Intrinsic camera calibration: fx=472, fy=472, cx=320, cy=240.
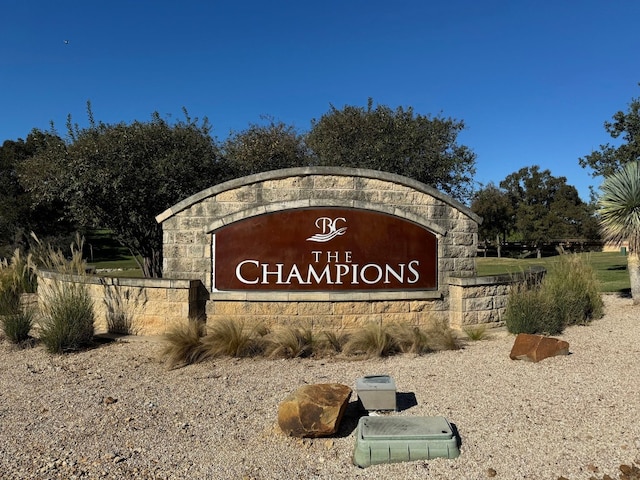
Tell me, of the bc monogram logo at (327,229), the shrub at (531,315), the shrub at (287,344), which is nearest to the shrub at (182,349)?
the shrub at (287,344)

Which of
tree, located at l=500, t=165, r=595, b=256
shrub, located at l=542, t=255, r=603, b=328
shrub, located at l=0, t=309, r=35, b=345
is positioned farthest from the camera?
tree, located at l=500, t=165, r=595, b=256

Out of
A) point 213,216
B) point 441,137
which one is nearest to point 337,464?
point 213,216

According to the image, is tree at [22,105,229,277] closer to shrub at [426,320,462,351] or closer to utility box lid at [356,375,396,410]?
shrub at [426,320,462,351]

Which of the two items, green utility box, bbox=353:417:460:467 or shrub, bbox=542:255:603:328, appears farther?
shrub, bbox=542:255:603:328

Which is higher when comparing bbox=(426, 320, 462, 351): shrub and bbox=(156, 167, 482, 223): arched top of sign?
bbox=(156, 167, 482, 223): arched top of sign

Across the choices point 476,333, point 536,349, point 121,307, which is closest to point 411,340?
point 476,333

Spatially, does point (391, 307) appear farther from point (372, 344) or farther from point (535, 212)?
point (535, 212)

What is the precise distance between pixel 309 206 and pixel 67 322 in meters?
4.40

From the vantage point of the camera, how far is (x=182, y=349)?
6883 millimetres

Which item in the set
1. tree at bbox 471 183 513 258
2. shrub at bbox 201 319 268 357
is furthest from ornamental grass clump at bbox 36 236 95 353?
tree at bbox 471 183 513 258

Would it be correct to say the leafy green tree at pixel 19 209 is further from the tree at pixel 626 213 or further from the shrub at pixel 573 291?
the tree at pixel 626 213

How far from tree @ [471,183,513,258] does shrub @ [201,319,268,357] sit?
130ft

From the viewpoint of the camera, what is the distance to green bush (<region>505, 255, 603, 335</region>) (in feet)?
26.9

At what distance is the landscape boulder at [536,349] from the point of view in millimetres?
6445
